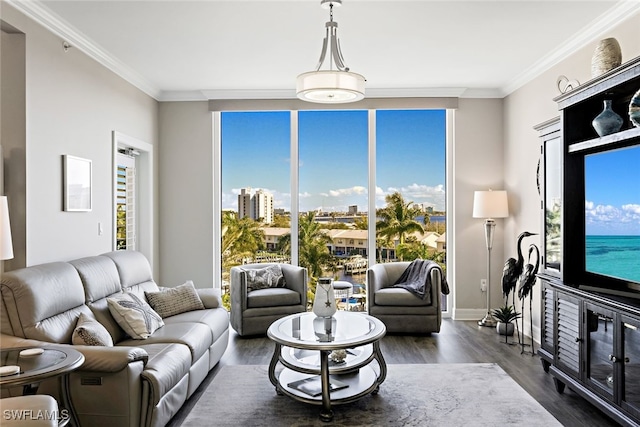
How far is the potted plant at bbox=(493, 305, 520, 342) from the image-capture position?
493cm

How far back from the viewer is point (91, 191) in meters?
4.16

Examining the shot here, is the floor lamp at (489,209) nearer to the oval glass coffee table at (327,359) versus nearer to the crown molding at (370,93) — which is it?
the crown molding at (370,93)

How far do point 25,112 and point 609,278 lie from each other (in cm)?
415

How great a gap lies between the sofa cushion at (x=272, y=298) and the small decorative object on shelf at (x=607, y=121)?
3.22 m

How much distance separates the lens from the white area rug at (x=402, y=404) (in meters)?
3.00

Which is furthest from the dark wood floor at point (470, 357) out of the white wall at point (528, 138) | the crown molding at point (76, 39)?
the crown molding at point (76, 39)

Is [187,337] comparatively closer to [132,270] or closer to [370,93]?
[132,270]

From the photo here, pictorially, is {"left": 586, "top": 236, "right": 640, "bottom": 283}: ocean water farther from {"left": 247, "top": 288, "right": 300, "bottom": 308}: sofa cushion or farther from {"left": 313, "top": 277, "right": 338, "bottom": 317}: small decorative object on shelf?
{"left": 247, "top": 288, "right": 300, "bottom": 308}: sofa cushion

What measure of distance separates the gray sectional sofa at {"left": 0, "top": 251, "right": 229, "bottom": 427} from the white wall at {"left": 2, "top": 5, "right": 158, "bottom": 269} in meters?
0.36

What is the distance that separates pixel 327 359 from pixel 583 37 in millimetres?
3362

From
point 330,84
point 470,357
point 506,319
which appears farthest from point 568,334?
point 330,84

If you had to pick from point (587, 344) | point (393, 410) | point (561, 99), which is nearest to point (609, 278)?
point (587, 344)

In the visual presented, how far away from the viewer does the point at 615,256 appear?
3051 mm

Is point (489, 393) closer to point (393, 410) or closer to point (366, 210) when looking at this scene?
point (393, 410)
